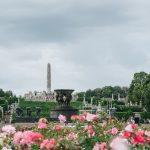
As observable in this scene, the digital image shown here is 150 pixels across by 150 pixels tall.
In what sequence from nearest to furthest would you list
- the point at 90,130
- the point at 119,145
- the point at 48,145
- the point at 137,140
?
the point at 119,145 < the point at 137,140 < the point at 48,145 < the point at 90,130

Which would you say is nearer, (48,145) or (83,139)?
(48,145)

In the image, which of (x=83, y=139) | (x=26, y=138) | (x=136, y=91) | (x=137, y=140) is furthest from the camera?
(x=136, y=91)

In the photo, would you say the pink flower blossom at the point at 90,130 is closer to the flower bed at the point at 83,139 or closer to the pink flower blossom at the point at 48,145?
the flower bed at the point at 83,139

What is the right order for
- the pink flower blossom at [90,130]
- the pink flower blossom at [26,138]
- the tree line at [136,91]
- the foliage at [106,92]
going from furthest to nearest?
the foliage at [106,92] < the tree line at [136,91] < the pink flower blossom at [90,130] < the pink flower blossom at [26,138]

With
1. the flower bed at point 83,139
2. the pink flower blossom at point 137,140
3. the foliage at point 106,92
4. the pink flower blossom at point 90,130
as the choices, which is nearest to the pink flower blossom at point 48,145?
the flower bed at point 83,139

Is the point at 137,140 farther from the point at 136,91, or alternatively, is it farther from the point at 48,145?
the point at 136,91

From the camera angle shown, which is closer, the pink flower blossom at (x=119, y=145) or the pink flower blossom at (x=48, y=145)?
the pink flower blossom at (x=119, y=145)

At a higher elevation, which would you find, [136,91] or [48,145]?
[136,91]

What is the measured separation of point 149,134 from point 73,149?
131 centimetres

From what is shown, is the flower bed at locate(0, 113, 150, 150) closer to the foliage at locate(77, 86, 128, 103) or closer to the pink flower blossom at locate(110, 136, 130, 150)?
the pink flower blossom at locate(110, 136, 130, 150)

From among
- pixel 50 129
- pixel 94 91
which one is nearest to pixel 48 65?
pixel 94 91

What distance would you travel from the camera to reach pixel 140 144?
25.3 feet

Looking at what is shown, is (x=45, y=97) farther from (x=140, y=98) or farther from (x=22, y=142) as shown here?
(x=22, y=142)

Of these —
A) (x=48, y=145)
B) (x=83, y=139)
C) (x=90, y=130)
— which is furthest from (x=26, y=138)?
(x=90, y=130)
